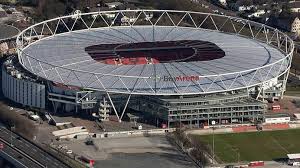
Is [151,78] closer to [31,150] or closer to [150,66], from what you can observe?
[150,66]

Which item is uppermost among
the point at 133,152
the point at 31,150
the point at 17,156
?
the point at 31,150

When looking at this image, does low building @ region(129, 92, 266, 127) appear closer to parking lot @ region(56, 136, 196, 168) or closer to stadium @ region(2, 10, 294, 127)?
stadium @ region(2, 10, 294, 127)

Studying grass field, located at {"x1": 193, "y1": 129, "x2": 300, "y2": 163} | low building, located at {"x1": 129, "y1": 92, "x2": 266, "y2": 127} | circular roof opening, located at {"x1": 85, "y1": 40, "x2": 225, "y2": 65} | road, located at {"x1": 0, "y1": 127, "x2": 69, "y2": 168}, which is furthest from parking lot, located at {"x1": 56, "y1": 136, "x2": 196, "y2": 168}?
circular roof opening, located at {"x1": 85, "y1": 40, "x2": 225, "y2": 65}

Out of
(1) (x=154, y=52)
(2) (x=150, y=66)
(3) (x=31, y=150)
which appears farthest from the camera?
(1) (x=154, y=52)

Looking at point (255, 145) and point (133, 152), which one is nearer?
point (133, 152)

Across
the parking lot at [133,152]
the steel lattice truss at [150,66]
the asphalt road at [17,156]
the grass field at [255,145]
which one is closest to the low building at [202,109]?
the steel lattice truss at [150,66]

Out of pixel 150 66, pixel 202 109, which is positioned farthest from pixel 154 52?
pixel 202 109

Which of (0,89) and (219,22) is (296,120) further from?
(219,22)

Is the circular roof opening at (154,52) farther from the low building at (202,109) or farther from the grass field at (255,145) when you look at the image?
the grass field at (255,145)
